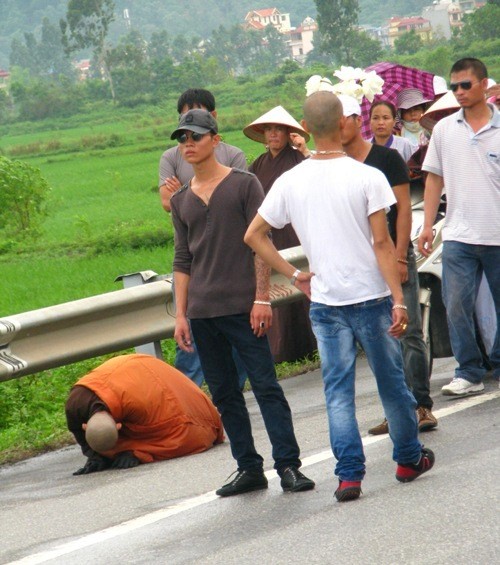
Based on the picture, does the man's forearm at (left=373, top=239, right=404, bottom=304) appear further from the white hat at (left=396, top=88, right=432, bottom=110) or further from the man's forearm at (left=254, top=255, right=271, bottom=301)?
the white hat at (left=396, top=88, right=432, bottom=110)

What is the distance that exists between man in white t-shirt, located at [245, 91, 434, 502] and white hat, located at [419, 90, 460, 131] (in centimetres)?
357

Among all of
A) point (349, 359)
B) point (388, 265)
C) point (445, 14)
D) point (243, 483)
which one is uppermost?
point (388, 265)

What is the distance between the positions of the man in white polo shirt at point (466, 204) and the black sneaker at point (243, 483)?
1917 mm

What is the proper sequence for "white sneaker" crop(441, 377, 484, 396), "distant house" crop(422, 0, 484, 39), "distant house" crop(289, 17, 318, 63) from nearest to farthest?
"white sneaker" crop(441, 377, 484, 396)
"distant house" crop(422, 0, 484, 39)
"distant house" crop(289, 17, 318, 63)

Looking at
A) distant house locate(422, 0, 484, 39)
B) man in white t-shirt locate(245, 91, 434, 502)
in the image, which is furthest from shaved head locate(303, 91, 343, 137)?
distant house locate(422, 0, 484, 39)

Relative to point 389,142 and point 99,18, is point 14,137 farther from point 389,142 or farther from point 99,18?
point 389,142

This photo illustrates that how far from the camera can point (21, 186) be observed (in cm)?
2369

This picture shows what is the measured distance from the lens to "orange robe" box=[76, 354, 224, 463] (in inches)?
281

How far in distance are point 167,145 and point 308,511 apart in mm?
48748

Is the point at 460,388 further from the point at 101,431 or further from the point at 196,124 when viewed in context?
the point at 196,124

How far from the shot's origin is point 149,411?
23.6 ft

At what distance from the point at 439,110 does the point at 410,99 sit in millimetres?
1428

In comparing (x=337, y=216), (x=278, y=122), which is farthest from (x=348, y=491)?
(x=278, y=122)

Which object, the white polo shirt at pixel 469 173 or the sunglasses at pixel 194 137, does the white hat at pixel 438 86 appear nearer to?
the white polo shirt at pixel 469 173
